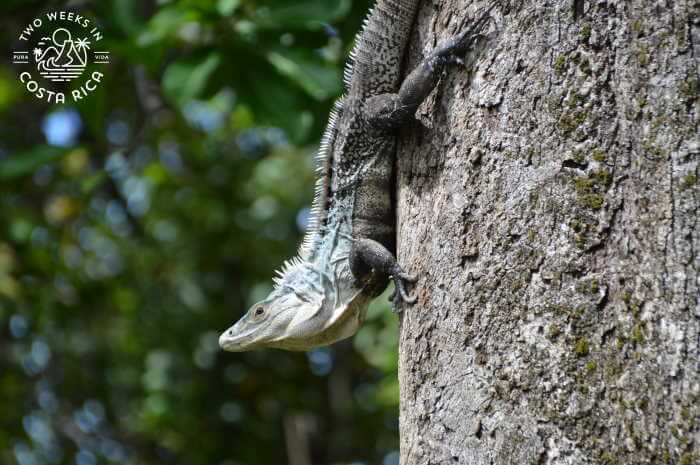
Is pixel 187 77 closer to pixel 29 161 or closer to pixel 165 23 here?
pixel 165 23

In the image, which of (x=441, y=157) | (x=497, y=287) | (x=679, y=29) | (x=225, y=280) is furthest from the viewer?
(x=225, y=280)

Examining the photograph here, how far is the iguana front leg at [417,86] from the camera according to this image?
299 centimetres

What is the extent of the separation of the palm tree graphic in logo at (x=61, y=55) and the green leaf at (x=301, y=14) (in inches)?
51.1

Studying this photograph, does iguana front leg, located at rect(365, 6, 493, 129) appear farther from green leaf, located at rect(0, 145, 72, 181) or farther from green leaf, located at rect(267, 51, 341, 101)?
green leaf, located at rect(0, 145, 72, 181)

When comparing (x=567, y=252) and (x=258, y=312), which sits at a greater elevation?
(x=567, y=252)

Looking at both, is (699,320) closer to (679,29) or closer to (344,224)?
(679,29)

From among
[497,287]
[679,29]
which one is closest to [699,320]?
[497,287]

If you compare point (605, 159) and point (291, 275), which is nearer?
point (605, 159)

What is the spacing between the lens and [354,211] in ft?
12.9

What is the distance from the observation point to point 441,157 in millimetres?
3062

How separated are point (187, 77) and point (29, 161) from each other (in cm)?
161

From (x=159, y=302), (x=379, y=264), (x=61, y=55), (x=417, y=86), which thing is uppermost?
(x=61, y=55)

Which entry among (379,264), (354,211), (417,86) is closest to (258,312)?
(354,211)

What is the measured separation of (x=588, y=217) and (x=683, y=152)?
0.33 meters
